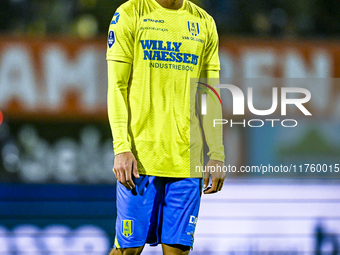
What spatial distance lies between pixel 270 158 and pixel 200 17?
→ 83.3 inches

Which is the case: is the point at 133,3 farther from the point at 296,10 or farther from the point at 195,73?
the point at 296,10

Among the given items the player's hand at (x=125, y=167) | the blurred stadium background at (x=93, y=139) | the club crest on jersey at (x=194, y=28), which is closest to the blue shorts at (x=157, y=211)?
the player's hand at (x=125, y=167)

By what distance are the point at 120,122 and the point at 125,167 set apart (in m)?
0.23

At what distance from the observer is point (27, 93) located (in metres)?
3.97

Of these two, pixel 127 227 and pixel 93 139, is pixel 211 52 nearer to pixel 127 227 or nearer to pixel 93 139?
pixel 127 227

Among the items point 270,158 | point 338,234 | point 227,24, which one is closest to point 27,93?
point 227,24

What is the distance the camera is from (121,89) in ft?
7.45

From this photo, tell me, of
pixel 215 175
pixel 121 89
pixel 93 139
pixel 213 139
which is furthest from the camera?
pixel 93 139

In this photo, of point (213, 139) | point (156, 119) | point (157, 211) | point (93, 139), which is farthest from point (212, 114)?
point (93, 139)

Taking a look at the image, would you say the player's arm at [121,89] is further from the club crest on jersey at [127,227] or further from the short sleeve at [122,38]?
the club crest on jersey at [127,227]

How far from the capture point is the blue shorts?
2.29 metres

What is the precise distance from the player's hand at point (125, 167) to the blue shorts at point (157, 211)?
4.0 inches

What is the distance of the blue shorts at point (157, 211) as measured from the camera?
2.29 meters

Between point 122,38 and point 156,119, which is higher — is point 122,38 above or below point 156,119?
above
